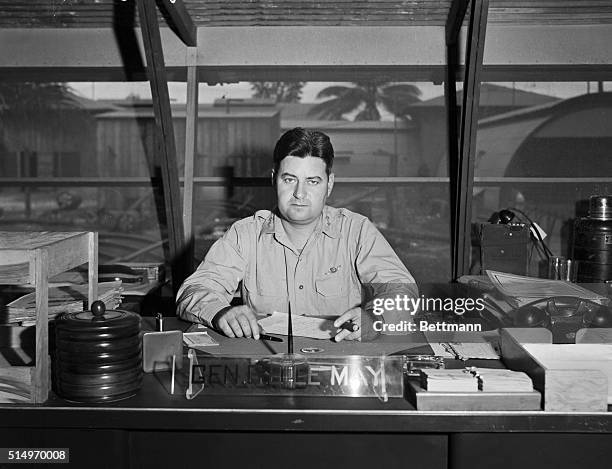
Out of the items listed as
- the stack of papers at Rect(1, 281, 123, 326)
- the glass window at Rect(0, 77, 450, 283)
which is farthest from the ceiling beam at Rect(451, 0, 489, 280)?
the stack of papers at Rect(1, 281, 123, 326)

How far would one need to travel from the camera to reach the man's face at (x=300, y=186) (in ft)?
9.61

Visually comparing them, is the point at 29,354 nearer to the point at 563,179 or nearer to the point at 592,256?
Result: the point at 592,256

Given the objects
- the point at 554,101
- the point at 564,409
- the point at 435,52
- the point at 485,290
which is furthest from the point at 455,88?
the point at 564,409

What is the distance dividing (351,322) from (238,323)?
37 cm

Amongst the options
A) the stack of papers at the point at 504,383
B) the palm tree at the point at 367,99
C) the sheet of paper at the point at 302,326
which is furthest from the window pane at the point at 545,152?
the stack of papers at the point at 504,383

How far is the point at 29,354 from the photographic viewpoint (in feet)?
6.79

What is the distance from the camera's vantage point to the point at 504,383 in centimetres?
179

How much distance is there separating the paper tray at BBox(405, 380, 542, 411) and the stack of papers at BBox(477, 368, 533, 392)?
14mm

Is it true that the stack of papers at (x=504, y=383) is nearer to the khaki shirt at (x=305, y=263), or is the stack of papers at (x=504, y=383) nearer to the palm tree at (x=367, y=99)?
the khaki shirt at (x=305, y=263)

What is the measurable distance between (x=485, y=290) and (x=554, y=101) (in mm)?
3229

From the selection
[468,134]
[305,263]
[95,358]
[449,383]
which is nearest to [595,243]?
[468,134]

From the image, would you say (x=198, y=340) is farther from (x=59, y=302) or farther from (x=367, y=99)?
(x=367, y=99)

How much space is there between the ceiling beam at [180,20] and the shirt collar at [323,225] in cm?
218

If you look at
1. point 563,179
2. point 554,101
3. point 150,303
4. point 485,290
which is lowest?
point 150,303
